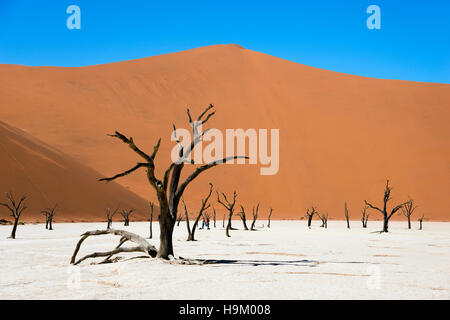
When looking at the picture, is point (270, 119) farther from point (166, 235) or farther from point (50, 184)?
point (166, 235)

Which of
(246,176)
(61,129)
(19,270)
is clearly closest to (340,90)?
(246,176)

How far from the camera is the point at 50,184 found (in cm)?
4688

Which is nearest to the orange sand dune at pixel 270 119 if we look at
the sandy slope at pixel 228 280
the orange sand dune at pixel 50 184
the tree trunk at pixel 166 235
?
the orange sand dune at pixel 50 184

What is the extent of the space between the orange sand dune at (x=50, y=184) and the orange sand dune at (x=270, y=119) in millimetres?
1456

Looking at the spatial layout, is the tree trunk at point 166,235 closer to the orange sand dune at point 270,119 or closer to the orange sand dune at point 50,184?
the orange sand dune at point 50,184

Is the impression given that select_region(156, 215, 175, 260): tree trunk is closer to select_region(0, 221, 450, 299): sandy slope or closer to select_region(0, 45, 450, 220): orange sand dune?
select_region(0, 221, 450, 299): sandy slope

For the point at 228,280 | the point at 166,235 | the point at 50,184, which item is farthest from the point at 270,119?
the point at 228,280

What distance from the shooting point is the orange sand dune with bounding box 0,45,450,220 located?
6394cm

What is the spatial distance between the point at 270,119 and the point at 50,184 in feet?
131

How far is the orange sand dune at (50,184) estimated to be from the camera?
143ft

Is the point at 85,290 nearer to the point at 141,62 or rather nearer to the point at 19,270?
the point at 19,270
